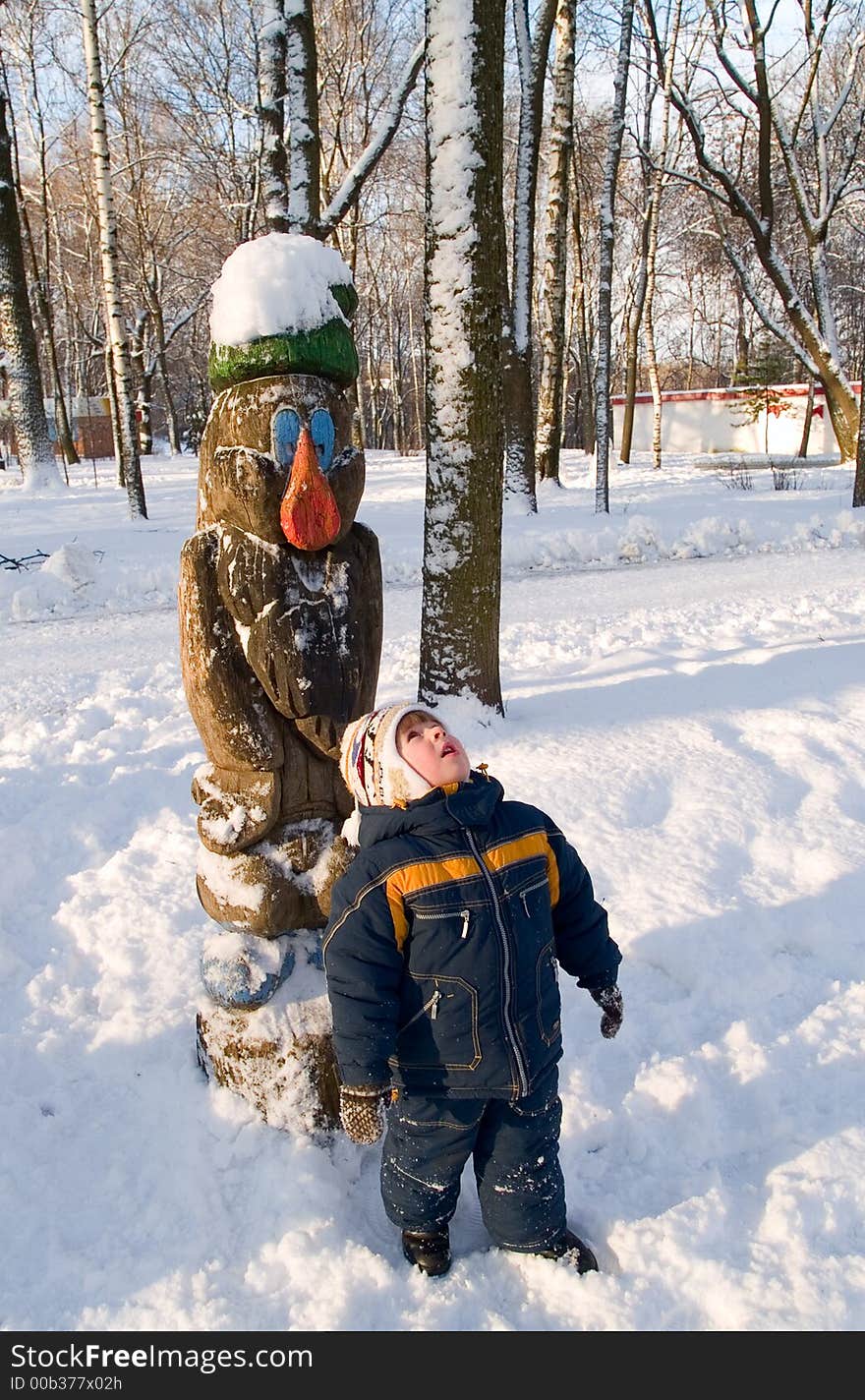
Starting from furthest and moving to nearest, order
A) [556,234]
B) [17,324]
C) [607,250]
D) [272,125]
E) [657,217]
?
[657,217] < [556,234] < [17,324] < [607,250] < [272,125]

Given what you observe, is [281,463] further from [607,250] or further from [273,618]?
[607,250]

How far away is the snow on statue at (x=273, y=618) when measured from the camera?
2.48 meters

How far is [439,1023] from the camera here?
2057mm

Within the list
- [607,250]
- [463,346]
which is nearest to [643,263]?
[607,250]

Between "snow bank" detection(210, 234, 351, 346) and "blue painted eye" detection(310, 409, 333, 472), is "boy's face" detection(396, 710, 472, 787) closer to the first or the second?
→ "blue painted eye" detection(310, 409, 333, 472)

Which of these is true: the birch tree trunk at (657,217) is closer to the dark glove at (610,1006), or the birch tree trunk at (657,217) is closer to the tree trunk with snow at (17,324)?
the tree trunk with snow at (17,324)

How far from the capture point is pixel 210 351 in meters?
2.62

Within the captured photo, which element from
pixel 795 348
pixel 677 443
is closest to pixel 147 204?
pixel 795 348

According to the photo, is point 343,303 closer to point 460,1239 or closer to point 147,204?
point 460,1239

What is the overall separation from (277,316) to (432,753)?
1340mm

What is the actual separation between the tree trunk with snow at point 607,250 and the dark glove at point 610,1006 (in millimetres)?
11288

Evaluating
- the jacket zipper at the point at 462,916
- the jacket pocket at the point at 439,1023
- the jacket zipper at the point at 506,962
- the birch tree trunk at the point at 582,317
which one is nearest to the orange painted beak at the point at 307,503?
the jacket zipper at the point at 506,962
